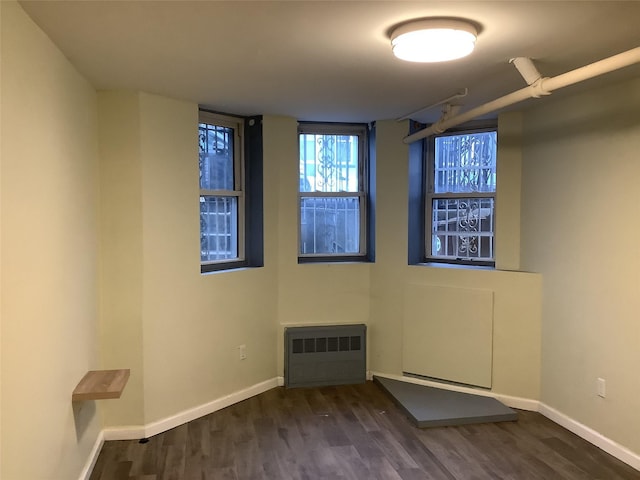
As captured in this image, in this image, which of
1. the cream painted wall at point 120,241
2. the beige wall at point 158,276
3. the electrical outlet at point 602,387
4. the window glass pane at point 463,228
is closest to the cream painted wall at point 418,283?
the window glass pane at point 463,228

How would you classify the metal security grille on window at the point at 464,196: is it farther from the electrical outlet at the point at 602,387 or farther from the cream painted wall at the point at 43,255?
the cream painted wall at the point at 43,255

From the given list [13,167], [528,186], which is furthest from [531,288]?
[13,167]

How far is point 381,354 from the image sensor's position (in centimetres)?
469

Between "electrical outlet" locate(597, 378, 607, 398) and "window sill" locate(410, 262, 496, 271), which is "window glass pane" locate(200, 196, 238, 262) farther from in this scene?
"electrical outlet" locate(597, 378, 607, 398)

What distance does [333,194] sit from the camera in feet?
15.7

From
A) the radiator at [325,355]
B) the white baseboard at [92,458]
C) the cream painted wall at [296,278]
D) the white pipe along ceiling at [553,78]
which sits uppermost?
the white pipe along ceiling at [553,78]

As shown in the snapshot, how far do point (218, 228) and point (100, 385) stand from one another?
171 centimetres

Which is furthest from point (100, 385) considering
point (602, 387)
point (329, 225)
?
point (602, 387)

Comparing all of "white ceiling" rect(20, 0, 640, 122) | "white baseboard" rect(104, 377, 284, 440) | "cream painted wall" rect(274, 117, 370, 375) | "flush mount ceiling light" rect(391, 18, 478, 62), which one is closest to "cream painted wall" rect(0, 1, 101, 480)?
"white ceiling" rect(20, 0, 640, 122)

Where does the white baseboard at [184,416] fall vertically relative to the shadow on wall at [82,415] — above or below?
below

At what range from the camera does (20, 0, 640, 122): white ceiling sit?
208 cm

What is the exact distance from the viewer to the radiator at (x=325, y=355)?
4.53 m

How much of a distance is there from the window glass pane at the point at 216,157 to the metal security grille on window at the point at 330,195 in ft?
2.20

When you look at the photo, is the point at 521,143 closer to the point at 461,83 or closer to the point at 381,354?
the point at 461,83
